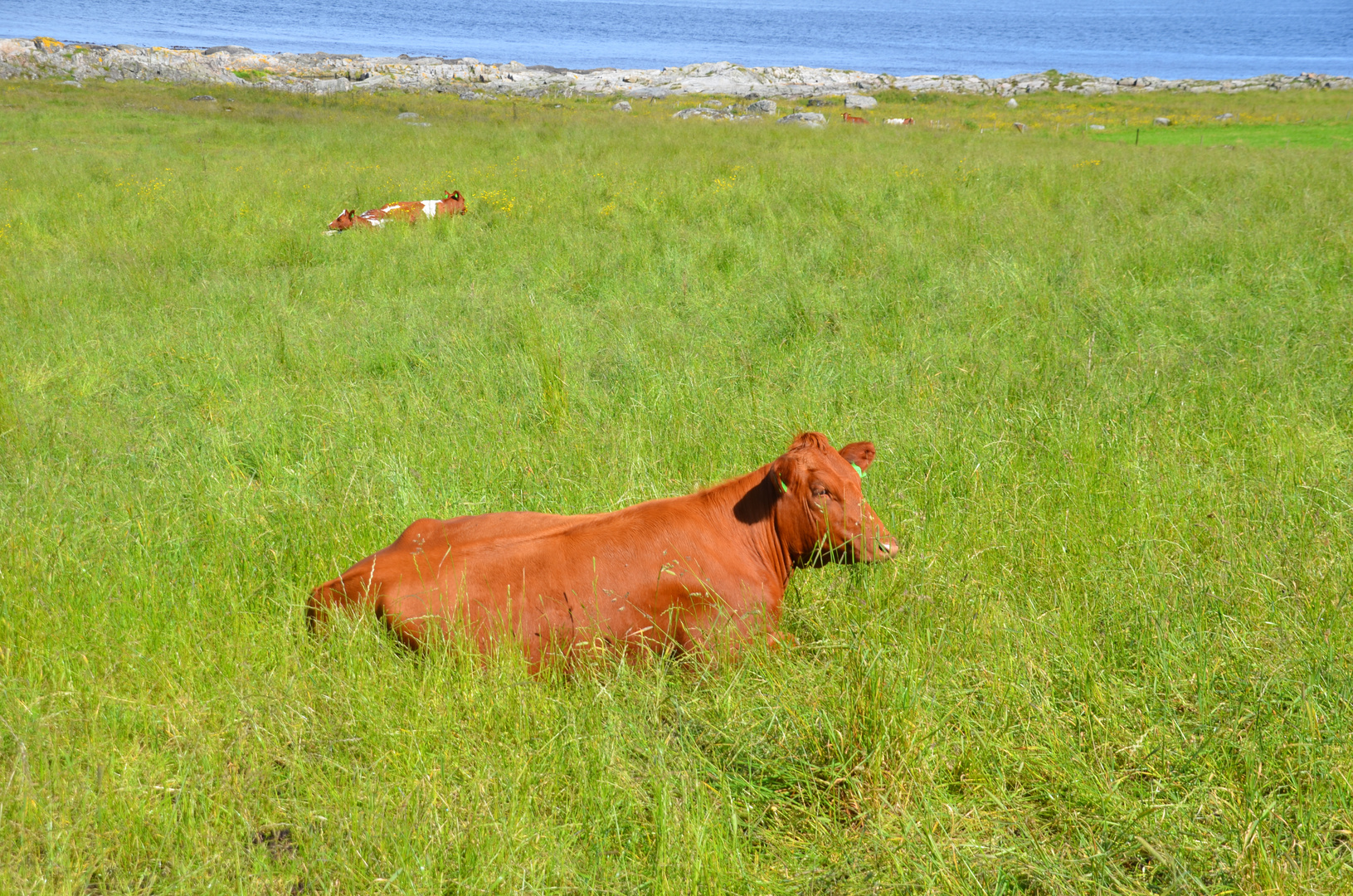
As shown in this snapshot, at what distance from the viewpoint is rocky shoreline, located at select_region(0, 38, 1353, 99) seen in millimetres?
45812

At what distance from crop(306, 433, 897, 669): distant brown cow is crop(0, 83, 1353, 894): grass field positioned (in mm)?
145

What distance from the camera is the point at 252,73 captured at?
48.8 meters

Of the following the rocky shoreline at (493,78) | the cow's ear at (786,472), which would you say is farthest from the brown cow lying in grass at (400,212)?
the rocky shoreline at (493,78)

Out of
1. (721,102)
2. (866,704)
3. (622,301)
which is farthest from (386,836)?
(721,102)

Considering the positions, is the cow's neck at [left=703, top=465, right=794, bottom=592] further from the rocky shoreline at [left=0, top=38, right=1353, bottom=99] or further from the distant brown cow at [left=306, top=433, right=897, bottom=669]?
the rocky shoreline at [left=0, top=38, right=1353, bottom=99]

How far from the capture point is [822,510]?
330 cm

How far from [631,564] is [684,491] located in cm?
134

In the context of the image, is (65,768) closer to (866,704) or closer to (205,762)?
(205,762)

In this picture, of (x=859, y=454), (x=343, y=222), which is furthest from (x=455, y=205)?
(x=859, y=454)

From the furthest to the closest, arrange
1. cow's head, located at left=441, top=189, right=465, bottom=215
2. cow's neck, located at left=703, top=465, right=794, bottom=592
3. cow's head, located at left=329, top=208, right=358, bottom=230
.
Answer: cow's head, located at left=441, top=189, right=465, bottom=215, cow's head, located at left=329, top=208, right=358, bottom=230, cow's neck, located at left=703, top=465, right=794, bottom=592

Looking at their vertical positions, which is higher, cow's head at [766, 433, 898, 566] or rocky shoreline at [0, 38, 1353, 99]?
rocky shoreline at [0, 38, 1353, 99]

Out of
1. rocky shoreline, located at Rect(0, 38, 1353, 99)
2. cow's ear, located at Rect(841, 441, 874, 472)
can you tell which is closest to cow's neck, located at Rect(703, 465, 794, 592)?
cow's ear, located at Rect(841, 441, 874, 472)

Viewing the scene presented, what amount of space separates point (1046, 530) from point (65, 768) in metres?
3.46

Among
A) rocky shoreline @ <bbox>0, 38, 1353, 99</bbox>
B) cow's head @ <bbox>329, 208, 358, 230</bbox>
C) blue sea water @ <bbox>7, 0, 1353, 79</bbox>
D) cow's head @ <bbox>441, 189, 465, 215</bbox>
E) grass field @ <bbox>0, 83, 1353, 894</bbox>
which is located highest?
blue sea water @ <bbox>7, 0, 1353, 79</bbox>
